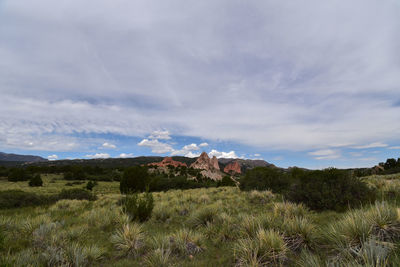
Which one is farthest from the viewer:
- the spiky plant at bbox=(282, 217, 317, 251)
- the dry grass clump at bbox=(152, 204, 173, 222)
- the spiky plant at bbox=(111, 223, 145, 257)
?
the dry grass clump at bbox=(152, 204, 173, 222)

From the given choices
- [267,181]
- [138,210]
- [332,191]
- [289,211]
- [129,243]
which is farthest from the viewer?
[267,181]

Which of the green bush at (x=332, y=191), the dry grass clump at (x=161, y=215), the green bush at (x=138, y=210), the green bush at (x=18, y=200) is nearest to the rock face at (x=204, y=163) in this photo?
the green bush at (x=18, y=200)

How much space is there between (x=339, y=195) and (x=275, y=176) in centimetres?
1122

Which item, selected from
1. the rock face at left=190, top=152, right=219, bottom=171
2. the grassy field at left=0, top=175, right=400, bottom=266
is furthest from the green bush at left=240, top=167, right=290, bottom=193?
the rock face at left=190, top=152, right=219, bottom=171

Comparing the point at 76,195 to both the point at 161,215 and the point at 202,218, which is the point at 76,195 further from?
the point at 202,218

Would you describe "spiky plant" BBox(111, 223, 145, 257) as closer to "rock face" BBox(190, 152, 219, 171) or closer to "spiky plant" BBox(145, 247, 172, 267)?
"spiky plant" BBox(145, 247, 172, 267)

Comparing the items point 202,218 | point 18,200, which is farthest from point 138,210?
point 18,200

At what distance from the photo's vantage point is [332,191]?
9.08 metres

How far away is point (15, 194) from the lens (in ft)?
56.1

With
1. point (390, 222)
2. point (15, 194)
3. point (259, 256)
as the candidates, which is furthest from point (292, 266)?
point (15, 194)

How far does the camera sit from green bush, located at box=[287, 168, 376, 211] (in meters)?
8.67

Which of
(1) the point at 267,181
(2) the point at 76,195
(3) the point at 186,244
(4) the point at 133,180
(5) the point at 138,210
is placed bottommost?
(2) the point at 76,195

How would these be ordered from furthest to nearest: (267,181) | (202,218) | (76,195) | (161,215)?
1. (76,195)
2. (267,181)
3. (161,215)
4. (202,218)

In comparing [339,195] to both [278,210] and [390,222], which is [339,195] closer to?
[278,210]
